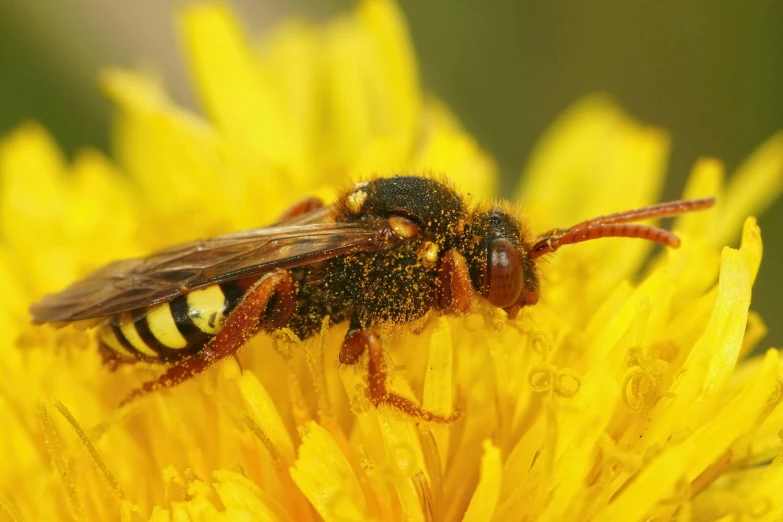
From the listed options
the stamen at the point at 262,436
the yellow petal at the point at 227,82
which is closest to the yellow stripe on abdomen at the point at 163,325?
the stamen at the point at 262,436

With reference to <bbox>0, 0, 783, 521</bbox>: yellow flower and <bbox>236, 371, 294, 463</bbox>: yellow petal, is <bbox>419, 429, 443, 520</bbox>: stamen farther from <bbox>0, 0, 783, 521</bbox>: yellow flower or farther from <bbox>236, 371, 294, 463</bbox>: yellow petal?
<bbox>236, 371, 294, 463</bbox>: yellow petal

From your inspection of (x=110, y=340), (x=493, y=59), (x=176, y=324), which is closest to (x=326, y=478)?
(x=176, y=324)

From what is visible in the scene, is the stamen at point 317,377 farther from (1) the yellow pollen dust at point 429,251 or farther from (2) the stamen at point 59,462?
(2) the stamen at point 59,462

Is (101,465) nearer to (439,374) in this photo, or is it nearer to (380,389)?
(380,389)

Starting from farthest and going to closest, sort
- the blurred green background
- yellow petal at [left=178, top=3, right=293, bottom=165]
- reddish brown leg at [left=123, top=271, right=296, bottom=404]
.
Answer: the blurred green background → yellow petal at [left=178, top=3, right=293, bottom=165] → reddish brown leg at [left=123, top=271, right=296, bottom=404]

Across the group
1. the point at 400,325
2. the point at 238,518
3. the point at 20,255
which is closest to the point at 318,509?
the point at 238,518

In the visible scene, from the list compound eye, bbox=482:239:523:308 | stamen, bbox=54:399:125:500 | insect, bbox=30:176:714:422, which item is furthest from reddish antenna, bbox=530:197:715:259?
stamen, bbox=54:399:125:500
